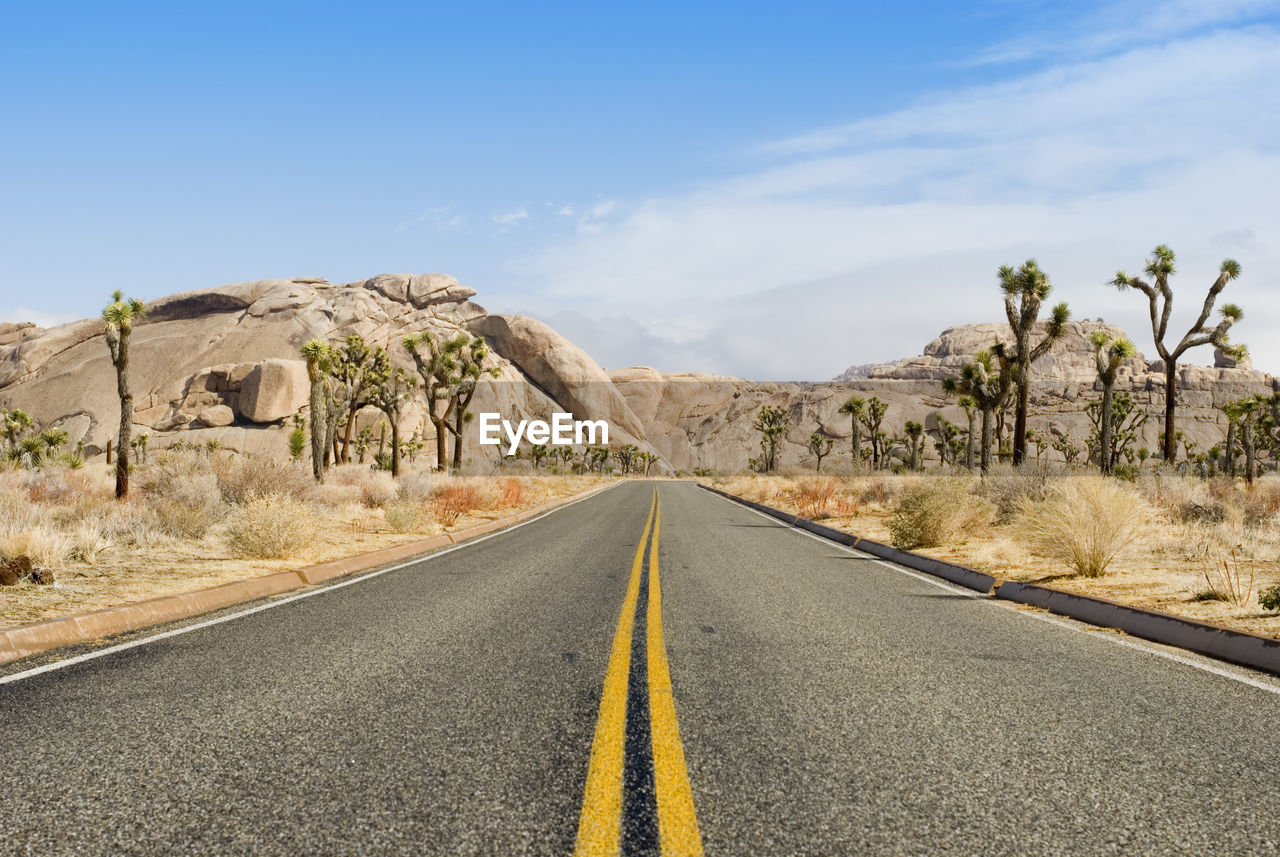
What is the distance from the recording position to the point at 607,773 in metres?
3.56

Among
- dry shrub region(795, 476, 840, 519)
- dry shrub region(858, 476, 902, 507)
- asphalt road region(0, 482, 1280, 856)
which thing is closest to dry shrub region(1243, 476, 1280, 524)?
dry shrub region(858, 476, 902, 507)

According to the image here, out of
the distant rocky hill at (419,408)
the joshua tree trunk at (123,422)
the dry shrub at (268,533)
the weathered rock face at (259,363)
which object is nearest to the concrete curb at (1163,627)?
the dry shrub at (268,533)

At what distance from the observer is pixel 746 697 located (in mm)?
4941

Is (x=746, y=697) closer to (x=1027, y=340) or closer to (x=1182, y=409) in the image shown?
(x=1027, y=340)

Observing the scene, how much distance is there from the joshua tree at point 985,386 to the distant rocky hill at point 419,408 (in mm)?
79214

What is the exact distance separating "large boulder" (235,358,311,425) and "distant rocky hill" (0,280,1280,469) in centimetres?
18

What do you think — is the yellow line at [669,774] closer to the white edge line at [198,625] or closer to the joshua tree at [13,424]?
the white edge line at [198,625]

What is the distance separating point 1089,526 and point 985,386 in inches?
1220

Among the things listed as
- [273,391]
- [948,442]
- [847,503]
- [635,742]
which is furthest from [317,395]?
[948,442]

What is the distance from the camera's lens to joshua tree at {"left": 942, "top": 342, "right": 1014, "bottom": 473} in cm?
3700

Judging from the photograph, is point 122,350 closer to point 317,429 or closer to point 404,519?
point 317,429

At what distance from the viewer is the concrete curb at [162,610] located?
647 centimetres

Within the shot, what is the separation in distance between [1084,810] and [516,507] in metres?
27.3

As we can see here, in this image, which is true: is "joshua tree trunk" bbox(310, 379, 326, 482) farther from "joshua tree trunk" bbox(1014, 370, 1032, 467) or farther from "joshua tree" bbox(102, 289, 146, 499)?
"joshua tree trunk" bbox(1014, 370, 1032, 467)
